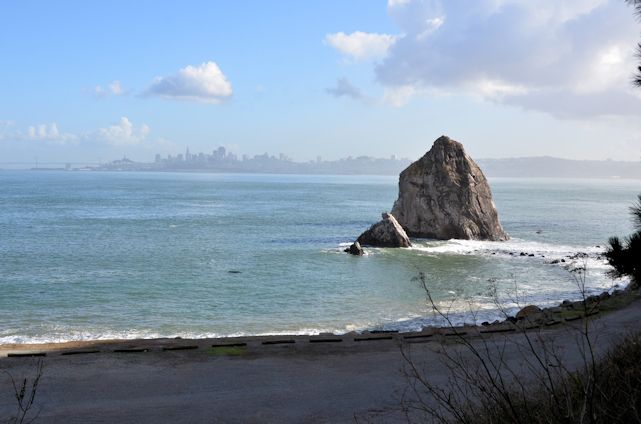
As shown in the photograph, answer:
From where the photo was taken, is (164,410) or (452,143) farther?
(452,143)

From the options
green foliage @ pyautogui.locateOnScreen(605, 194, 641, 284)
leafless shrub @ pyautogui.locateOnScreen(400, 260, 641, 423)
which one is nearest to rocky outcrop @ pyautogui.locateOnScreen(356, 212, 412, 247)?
leafless shrub @ pyautogui.locateOnScreen(400, 260, 641, 423)

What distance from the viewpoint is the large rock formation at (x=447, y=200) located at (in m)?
47.9

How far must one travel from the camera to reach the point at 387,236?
4328cm

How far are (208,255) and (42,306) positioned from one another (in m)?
16.2

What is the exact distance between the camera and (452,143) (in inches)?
1996

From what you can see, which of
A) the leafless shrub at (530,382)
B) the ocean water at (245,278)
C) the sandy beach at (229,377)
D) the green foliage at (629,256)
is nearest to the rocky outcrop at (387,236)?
the ocean water at (245,278)

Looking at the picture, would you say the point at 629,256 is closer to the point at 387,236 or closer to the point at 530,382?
the point at 530,382

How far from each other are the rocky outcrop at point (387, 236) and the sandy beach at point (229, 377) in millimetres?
26473

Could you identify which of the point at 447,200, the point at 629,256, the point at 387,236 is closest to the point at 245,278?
the point at 387,236

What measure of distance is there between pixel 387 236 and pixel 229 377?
32456 mm

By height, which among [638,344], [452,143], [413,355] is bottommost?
[413,355]

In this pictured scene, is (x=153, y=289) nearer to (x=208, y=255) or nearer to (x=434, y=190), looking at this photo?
(x=208, y=255)

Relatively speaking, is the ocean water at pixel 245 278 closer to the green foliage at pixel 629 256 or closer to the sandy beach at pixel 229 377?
the sandy beach at pixel 229 377

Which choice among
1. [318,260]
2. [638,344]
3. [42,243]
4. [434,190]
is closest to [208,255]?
[318,260]
